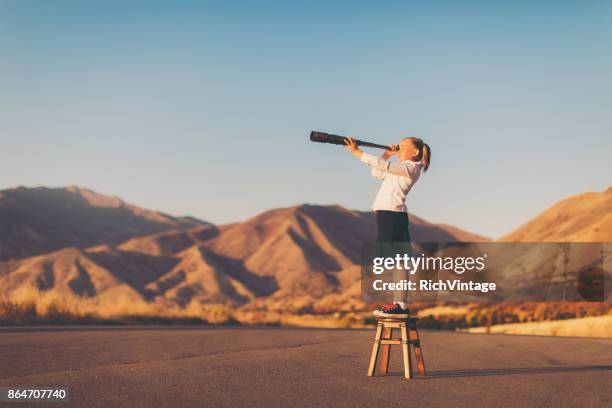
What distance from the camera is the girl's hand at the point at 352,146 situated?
8.37 meters

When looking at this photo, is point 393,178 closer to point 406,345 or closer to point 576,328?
point 406,345

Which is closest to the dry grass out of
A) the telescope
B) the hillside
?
the telescope

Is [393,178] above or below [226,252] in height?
below

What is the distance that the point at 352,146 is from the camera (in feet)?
27.7

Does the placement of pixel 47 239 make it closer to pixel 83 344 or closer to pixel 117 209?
pixel 117 209

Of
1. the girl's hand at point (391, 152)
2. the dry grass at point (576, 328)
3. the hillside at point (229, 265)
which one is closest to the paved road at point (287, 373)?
the girl's hand at point (391, 152)

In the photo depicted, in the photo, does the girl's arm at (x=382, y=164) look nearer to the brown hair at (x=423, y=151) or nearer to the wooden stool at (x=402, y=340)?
the brown hair at (x=423, y=151)

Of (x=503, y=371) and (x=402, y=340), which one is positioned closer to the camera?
(x=402, y=340)

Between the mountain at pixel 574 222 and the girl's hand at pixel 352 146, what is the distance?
145 feet

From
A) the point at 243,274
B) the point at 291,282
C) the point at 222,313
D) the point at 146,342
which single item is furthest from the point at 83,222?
the point at 146,342

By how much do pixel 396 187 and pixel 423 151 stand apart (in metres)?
0.56

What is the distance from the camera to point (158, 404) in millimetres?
6504

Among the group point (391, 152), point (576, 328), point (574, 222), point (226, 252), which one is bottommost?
point (576, 328)

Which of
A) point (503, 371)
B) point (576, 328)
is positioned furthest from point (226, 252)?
point (503, 371)
